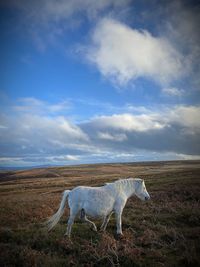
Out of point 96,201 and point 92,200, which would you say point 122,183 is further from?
point 92,200

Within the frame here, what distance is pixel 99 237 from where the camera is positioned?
995 centimetres

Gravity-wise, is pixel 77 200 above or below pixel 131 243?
above

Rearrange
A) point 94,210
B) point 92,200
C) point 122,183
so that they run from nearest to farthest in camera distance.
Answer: point 94,210
point 92,200
point 122,183

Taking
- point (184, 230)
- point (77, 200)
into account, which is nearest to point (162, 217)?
point (184, 230)

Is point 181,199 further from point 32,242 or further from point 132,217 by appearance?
point 32,242

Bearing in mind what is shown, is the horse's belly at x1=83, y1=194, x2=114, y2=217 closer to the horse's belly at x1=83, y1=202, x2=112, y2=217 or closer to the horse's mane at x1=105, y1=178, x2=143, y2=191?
the horse's belly at x1=83, y1=202, x2=112, y2=217

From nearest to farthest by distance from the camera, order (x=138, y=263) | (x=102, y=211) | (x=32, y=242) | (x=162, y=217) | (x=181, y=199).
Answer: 1. (x=138, y=263)
2. (x=32, y=242)
3. (x=102, y=211)
4. (x=162, y=217)
5. (x=181, y=199)

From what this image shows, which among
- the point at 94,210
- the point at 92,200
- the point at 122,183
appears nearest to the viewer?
the point at 94,210

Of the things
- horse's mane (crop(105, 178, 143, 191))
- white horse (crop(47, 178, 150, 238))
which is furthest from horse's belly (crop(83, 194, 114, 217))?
horse's mane (crop(105, 178, 143, 191))

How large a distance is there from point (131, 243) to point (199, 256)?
7.97 ft

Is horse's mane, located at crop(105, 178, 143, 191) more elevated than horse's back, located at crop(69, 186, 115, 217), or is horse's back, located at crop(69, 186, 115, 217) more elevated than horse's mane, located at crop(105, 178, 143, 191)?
horse's mane, located at crop(105, 178, 143, 191)

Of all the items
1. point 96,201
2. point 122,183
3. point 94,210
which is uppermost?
point 122,183

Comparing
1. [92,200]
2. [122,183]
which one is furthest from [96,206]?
[122,183]

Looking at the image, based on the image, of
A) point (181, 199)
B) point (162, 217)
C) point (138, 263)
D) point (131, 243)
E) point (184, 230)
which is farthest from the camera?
point (181, 199)
